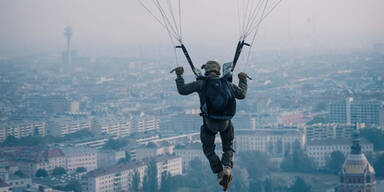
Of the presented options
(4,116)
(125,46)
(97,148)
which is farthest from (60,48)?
(97,148)

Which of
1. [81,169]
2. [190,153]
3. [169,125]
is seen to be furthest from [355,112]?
[81,169]

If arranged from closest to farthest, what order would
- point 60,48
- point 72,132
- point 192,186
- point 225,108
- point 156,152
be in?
point 225,108
point 192,186
point 156,152
point 72,132
point 60,48

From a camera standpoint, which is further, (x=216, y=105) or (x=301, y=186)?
(x=301, y=186)

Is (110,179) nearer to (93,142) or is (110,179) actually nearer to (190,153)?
(190,153)

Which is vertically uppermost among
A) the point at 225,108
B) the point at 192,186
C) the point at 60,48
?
the point at 60,48

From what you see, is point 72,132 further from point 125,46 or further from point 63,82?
point 125,46

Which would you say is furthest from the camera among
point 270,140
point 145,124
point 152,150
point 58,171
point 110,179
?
point 145,124

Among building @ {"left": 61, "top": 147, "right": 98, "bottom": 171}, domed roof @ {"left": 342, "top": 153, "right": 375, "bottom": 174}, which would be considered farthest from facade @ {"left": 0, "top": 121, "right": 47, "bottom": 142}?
domed roof @ {"left": 342, "top": 153, "right": 375, "bottom": 174}

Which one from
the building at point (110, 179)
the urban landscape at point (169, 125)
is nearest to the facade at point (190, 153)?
the urban landscape at point (169, 125)
